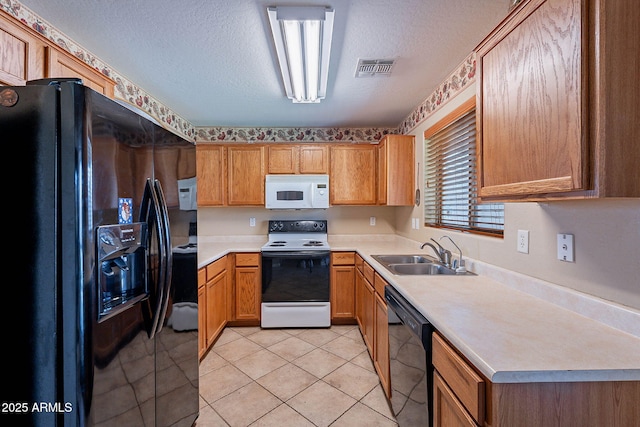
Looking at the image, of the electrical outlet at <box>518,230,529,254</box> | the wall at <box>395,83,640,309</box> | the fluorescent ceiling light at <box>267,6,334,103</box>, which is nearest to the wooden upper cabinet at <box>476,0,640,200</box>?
the wall at <box>395,83,640,309</box>

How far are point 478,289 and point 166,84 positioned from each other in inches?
108

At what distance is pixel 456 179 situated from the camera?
2.17 m

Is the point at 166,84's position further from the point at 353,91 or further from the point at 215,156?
the point at 353,91

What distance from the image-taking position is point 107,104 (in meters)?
0.93

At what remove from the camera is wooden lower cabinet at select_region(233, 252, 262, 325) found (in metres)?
3.04

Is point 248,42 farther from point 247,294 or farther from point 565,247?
point 247,294

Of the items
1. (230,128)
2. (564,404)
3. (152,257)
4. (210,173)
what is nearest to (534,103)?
(564,404)

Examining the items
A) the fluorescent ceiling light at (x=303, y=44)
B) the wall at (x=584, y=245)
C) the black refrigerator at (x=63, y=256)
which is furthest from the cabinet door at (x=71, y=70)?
the wall at (x=584, y=245)

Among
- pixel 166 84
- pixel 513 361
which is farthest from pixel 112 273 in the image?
pixel 166 84

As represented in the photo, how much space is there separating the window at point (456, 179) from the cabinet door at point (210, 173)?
2352mm

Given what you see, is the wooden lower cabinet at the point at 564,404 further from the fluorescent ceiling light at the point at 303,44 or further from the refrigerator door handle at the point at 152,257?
the fluorescent ceiling light at the point at 303,44

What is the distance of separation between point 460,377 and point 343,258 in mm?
2197

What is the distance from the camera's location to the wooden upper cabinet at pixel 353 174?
11.2ft

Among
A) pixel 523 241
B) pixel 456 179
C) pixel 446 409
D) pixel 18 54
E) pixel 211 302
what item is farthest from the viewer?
pixel 211 302
